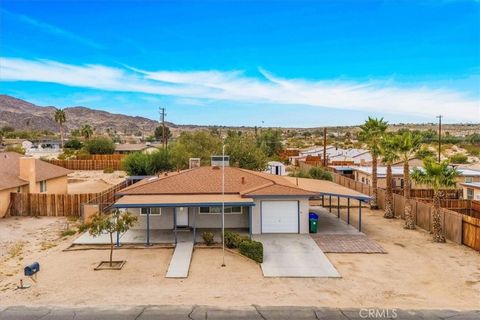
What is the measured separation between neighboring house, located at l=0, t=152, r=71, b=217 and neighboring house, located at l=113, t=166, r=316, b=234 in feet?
37.5

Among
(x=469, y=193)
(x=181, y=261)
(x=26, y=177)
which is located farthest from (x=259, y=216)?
(x=26, y=177)

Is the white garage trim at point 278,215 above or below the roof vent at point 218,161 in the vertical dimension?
below

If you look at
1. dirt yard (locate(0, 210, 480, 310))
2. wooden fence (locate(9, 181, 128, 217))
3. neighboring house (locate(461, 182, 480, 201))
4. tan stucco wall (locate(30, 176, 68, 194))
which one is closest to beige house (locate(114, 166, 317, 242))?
dirt yard (locate(0, 210, 480, 310))

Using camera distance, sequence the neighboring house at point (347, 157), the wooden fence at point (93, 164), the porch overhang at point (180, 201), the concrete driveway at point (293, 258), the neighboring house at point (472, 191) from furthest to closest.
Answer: the wooden fence at point (93, 164) → the neighboring house at point (347, 157) → the neighboring house at point (472, 191) → the porch overhang at point (180, 201) → the concrete driveway at point (293, 258)

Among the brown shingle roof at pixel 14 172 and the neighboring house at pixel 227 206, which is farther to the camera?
the brown shingle roof at pixel 14 172

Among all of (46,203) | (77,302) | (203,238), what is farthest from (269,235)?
(46,203)

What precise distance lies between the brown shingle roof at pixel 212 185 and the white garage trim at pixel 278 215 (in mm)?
800

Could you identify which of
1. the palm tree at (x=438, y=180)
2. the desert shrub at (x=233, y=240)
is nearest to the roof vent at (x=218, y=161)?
the desert shrub at (x=233, y=240)

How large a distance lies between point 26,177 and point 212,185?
56.4 ft

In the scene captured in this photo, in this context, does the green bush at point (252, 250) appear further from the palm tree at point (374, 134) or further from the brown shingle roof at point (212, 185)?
the palm tree at point (374, 134)

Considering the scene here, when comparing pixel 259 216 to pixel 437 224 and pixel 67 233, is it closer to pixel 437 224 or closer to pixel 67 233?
pixel 437 224

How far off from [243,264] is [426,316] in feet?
27.8

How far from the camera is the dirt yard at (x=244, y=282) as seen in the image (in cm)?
1560

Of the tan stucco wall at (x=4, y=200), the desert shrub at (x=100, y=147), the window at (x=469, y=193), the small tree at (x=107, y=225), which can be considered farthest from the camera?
the desert shrub at (x=100, y=147)
